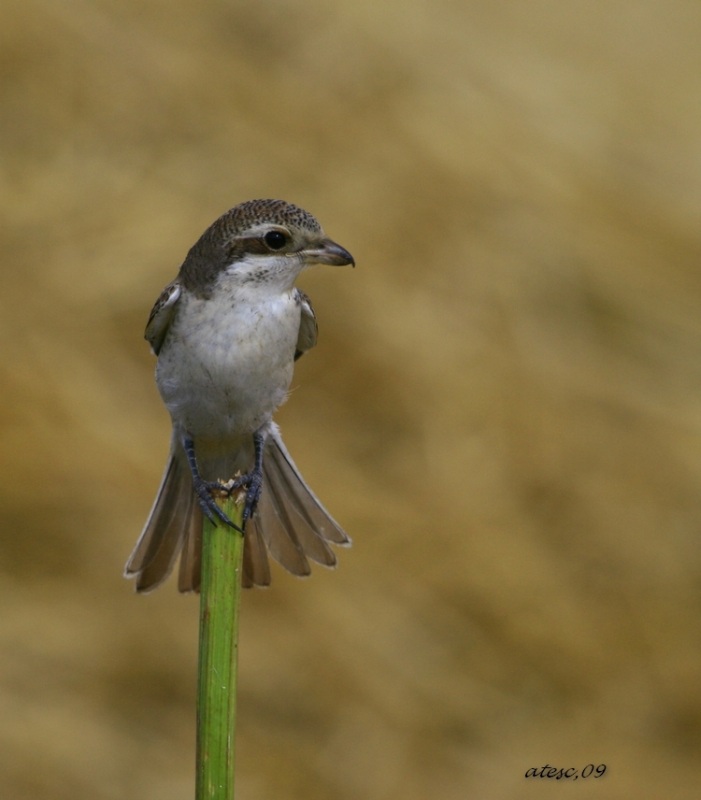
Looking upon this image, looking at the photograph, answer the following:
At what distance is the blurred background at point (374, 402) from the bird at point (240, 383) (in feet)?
8.02

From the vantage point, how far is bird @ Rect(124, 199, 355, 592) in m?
4.29

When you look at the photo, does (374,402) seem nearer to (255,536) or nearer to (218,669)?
(255,536)

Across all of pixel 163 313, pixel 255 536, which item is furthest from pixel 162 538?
pixel 163 313

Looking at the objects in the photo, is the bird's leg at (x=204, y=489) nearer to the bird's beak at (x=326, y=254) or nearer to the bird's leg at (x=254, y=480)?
the bird's leg at (x=254, y=480)

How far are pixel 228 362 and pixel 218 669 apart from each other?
172 centimetres

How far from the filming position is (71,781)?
6742mm

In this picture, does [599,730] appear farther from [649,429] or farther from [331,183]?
[331,183]

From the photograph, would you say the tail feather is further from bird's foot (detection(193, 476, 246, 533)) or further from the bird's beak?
the bird's beak

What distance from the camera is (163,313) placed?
453cm

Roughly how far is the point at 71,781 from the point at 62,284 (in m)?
2.75

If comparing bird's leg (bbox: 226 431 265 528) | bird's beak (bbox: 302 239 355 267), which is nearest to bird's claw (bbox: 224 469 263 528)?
bird's leg (bbox: 226 431 265 528)

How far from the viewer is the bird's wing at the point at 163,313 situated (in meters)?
4.50

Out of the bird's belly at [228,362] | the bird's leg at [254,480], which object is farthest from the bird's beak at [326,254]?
the bird's leg at [254,480]

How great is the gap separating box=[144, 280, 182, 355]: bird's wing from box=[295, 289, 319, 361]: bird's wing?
0.43 meters
